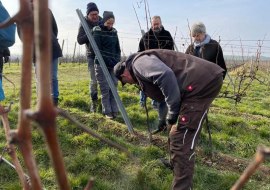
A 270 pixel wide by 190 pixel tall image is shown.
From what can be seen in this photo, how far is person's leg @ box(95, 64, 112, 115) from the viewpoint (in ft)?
18.1

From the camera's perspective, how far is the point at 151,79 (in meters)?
3.12

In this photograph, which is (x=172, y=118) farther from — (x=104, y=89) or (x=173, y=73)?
(x=104, y=89)

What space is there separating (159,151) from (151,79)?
1.71 meters

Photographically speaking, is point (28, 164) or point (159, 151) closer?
point (28, 164)

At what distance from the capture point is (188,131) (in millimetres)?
3297

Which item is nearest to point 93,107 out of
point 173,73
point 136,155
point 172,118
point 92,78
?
point 92,78

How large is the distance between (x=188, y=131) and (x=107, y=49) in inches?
99.5

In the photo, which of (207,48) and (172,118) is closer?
(172,118)

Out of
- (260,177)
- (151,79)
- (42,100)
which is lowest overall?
(260,177)

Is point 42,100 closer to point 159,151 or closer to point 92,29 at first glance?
point 159,151

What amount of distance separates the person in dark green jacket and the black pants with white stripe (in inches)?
92.2

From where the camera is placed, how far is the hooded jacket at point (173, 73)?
3039mm

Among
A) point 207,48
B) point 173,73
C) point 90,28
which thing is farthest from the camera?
point 90,28

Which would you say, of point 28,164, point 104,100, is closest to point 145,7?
point 104,100
